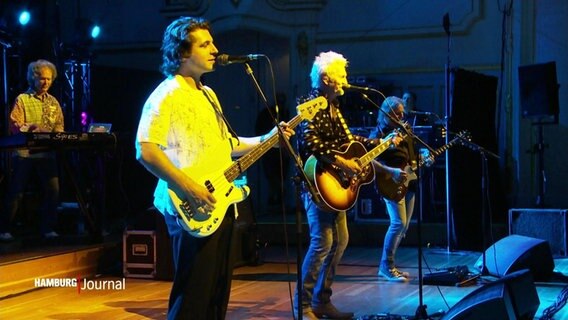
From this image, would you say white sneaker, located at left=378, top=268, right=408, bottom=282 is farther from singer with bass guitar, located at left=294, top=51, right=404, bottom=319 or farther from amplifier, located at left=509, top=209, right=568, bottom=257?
amplifier, located at left=509, top=209, right=568, bottom=257

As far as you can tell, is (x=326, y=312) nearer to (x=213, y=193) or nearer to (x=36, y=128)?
(x=213, y=193)

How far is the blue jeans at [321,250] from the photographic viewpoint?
5.12 m

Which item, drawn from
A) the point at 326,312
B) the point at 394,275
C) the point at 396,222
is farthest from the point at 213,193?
the point at 394,275

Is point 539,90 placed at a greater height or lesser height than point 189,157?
greater

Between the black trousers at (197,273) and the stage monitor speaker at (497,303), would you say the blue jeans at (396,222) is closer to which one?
the stage monitor speaker at (497,303)

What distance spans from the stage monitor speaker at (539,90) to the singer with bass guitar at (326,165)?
173 inches

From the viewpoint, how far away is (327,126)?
505 cm

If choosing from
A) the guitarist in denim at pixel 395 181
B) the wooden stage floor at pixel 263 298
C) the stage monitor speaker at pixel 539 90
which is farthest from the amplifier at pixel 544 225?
the guitarist in denim at pixel 395 181

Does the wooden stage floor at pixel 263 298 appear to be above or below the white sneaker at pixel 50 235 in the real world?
below

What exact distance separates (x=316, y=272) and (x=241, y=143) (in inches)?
67.7

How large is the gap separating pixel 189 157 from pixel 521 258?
4282 millimetres

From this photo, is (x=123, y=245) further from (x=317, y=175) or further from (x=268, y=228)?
(x=317, y=175)

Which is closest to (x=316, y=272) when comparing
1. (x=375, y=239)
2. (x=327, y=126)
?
(x=327, y=126)

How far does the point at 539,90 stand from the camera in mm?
8867
